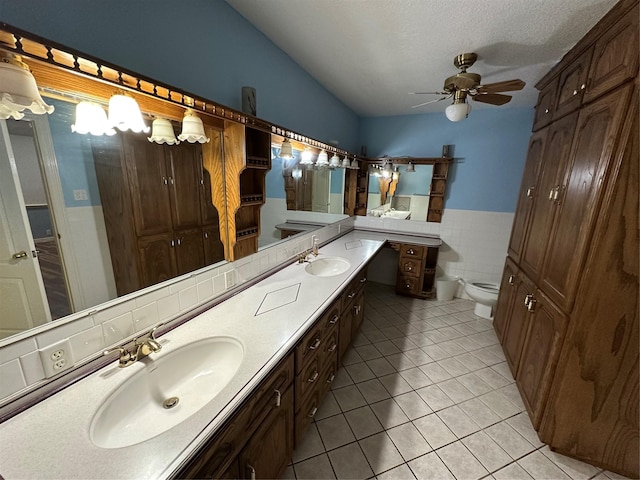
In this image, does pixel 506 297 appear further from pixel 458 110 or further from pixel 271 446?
pixel 271 446

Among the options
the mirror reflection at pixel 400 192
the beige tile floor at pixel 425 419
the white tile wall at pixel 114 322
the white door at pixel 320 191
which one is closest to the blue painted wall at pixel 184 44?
the white door at pixel 320 191

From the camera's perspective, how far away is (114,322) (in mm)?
999

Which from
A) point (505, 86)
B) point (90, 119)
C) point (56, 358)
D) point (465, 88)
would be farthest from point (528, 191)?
point (56, 358)

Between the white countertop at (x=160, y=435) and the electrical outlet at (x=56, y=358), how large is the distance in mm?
77

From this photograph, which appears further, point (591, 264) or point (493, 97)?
point (493, 97)

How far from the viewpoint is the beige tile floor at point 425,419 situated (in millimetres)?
1410

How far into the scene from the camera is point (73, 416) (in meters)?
0.75

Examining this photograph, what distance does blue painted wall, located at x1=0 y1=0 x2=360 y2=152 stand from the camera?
31.5 inches

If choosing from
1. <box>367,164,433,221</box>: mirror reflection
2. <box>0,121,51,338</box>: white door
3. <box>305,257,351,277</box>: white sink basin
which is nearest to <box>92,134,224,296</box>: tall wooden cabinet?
<box>0,121,51,338</box>: white door

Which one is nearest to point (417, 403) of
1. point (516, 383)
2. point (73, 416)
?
point (516, 383)

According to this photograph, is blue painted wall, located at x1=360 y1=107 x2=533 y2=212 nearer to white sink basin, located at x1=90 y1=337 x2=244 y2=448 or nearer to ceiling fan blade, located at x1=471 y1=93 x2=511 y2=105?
ceiling fan blade, located at x1=471 y1=93 x2=511 y2=105

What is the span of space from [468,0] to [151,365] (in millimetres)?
2198

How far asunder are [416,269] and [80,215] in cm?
321

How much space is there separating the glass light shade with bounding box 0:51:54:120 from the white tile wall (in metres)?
0.68
